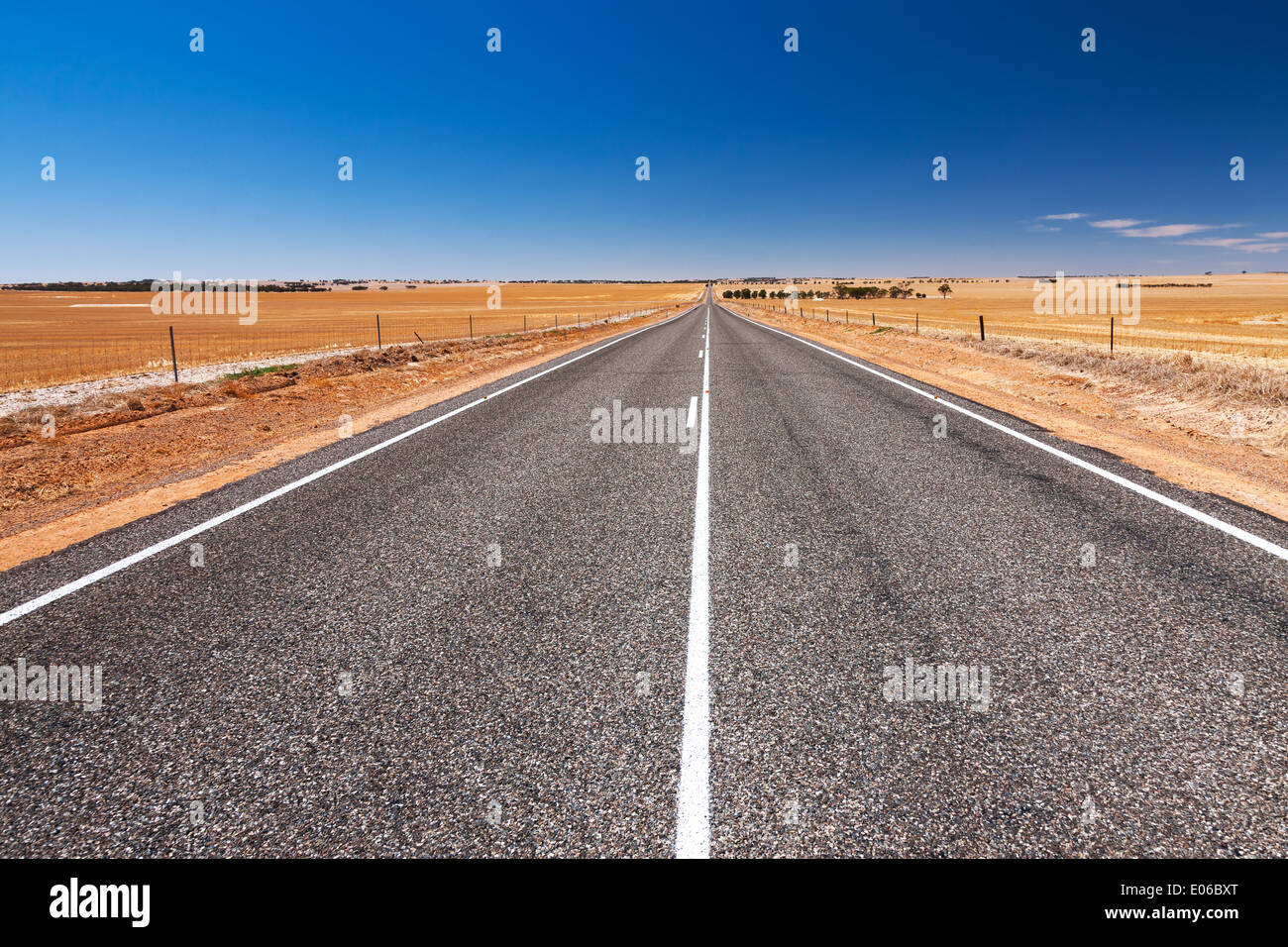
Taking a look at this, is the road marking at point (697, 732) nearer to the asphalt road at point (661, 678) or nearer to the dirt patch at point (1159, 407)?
the asphalt road at point (661, 678)

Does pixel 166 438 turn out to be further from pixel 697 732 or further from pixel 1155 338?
pixel 1155 338

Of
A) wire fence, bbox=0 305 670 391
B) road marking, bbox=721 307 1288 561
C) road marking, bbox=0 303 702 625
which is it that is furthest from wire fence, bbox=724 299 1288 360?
wire fence, bbox=0 305 670 391

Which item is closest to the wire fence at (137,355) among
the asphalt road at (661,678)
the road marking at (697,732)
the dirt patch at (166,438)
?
the dirt patch at (166,438)

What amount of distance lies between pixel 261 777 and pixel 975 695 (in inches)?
123

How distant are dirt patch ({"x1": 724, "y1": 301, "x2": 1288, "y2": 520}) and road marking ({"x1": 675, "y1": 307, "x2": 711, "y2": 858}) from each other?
16.5 feet

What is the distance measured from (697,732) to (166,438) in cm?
994

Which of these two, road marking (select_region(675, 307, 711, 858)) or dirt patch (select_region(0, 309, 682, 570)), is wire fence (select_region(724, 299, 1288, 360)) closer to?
dirt patch (select_region(0, 309, 682, 570))

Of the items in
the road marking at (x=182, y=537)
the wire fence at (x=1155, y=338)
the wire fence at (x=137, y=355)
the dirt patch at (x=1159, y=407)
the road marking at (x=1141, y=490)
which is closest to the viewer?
the road marking at (x=182, y=537)

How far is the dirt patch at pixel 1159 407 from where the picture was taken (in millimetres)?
6773

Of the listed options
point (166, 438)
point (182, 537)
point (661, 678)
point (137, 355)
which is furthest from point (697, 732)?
point (137, 355)

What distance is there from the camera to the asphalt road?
2.30 m

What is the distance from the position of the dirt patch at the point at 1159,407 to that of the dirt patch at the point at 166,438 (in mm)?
10182
